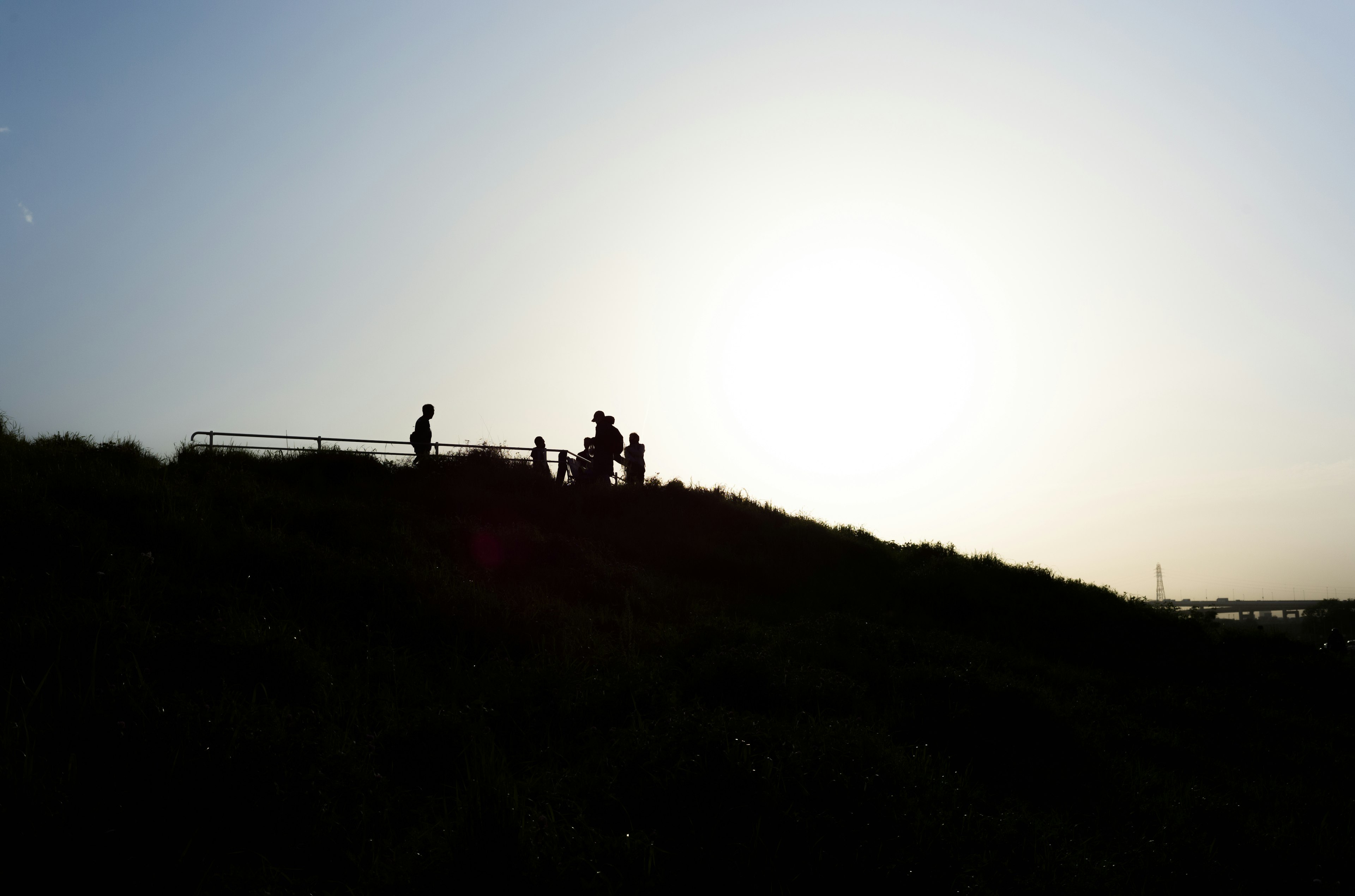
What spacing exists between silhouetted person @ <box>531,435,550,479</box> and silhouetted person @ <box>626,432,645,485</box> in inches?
79.0

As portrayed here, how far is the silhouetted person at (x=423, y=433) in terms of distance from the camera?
1580cm

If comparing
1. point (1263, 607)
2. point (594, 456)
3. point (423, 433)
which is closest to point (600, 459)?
point (594, 456)

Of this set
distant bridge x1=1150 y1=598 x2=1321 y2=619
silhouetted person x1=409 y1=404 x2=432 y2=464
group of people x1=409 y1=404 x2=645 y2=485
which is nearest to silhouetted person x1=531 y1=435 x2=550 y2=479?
group of people x1=409 y1=404 x2=645 y2=485

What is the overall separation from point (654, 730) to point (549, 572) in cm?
691

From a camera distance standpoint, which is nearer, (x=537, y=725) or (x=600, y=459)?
(x=537, y=725)

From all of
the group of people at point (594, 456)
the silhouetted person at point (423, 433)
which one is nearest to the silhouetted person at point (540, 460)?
the group of people at point (594, 456)

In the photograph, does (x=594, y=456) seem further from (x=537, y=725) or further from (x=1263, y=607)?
(x=1263, y=607)

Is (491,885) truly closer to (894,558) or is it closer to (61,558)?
(61,558)

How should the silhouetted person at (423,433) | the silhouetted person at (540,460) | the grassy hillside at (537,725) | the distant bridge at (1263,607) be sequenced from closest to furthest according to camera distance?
the grassy hillside at (537,725)
the silhouetted person at (423,433)
the silhouetted person at (540,460)
the distant bridge at (1263,607)

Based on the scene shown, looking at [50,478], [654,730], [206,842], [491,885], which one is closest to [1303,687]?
[654,730]

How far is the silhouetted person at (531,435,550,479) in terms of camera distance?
1878 centimetres

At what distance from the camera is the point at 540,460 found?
19000 millimetres

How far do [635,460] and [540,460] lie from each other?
7.74 feet

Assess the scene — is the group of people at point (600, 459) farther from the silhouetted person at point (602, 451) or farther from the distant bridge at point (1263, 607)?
the distant bridge at point (1263, 607)
